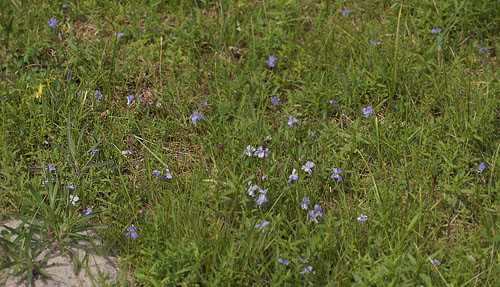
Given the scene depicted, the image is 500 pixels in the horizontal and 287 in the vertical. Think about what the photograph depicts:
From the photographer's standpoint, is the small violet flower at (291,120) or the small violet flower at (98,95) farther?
the small violet flower at (98,95)

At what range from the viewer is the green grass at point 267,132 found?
290 cm

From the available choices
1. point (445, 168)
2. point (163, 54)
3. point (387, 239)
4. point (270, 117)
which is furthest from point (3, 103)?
point (445, 168)

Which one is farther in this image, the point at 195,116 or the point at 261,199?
the point at 195,116

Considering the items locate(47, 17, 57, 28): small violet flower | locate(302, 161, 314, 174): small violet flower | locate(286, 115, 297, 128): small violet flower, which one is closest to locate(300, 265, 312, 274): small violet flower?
locate(302, 161, 314, 174): small violet flower

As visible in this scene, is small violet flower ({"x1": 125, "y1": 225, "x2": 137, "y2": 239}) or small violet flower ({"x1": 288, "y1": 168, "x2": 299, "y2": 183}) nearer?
small violet flower ({"x1": 125, "y1": 225, "x2": 137, "y2": 239})

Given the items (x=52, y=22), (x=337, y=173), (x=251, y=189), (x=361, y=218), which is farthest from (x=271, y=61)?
(x=52, y=22)

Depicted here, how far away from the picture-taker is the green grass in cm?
290

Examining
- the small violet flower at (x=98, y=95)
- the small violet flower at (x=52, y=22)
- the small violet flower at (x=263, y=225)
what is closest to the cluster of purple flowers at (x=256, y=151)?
the small violet flower at (x=263, y=225)

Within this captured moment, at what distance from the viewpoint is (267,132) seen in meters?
3.50

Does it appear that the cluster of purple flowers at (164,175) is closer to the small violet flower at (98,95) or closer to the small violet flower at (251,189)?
the small violet flower at (251,189)

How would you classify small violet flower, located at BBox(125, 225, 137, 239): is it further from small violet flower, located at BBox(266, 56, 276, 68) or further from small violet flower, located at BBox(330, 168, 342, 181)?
small violet flower, located at BBox(266, 56, 276, 68)

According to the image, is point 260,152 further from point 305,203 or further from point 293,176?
point 305,203

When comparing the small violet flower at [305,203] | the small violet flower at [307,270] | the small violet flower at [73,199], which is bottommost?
the small violet flower at [307,270]

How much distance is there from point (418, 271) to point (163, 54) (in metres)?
2.39
